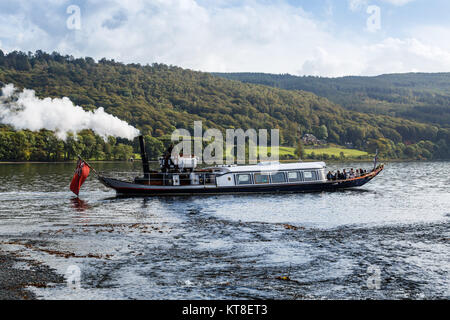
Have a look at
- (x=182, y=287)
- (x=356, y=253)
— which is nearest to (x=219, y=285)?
(x=182, y=287)

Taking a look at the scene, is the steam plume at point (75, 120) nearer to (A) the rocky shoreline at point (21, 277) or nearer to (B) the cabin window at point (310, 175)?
(B) the cabin window at point (310, 175)

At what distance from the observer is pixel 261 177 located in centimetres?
6372

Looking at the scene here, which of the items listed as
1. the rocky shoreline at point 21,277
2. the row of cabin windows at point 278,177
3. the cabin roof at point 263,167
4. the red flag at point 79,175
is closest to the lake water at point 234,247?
the rocky shoreline at point 21,277

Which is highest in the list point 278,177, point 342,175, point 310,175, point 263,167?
point 263,167

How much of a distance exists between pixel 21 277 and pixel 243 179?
43520 millimetres

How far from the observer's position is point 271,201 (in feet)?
184

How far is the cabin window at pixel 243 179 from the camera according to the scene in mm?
62938

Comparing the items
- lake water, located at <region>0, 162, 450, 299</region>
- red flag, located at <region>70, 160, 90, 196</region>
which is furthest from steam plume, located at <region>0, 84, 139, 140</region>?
lake water, located at <region>0, 162, 450, 299</region>

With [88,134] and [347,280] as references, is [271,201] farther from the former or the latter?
[88,134]

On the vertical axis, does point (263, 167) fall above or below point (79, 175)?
above

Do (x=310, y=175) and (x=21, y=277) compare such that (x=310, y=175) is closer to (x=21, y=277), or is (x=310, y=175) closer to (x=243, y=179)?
(x=243, y=179)

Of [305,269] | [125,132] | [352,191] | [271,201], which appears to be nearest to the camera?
[305,269]

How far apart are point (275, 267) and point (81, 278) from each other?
10466 millimetres

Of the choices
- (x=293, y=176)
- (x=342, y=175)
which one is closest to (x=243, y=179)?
(x=293, y=176)
